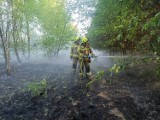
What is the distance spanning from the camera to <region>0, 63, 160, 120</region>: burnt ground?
7449mm

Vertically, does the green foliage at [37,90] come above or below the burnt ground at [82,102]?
above

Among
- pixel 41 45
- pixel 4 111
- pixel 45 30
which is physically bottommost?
pixel 4 111

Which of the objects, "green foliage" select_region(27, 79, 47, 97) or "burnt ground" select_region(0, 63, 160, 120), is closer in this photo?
"burnt ground" select_region(0, 63, 160, 120)

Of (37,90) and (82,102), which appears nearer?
(82,102)

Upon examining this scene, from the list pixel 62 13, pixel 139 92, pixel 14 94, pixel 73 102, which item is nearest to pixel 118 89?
pixel 139 92

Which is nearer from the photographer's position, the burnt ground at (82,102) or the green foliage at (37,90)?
the burnt ground at (82,102)

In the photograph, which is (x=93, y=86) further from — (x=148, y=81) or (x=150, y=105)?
(x=150, y=105)

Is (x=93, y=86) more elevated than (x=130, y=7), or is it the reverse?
(x=130, y=7)

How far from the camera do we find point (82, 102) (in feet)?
28.9

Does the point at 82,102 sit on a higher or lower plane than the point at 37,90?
lower

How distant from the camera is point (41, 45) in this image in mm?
24719

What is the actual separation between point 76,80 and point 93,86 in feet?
5.70

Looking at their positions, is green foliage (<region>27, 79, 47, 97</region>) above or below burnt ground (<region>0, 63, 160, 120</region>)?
above

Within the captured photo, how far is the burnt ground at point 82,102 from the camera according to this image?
7.45 metres
